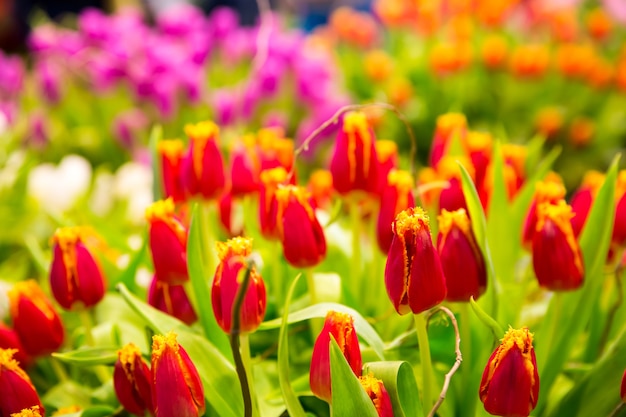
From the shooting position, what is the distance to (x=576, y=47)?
1659 mm

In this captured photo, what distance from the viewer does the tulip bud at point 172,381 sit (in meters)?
0.42

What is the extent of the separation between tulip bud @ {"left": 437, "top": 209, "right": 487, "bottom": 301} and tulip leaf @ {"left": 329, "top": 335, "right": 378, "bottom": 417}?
102 mm

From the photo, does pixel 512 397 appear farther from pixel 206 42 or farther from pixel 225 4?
pixel 225 4

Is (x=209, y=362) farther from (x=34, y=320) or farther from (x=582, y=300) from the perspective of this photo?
(x=582, y=300)

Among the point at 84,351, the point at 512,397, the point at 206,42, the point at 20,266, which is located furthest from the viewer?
the point at 206,42

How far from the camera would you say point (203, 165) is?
622 millimetres

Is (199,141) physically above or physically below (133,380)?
above

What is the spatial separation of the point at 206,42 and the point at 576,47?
0.82 meters

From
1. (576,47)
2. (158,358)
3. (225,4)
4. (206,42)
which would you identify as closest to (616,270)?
(158,358)

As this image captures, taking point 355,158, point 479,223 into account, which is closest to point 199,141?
point 355,158

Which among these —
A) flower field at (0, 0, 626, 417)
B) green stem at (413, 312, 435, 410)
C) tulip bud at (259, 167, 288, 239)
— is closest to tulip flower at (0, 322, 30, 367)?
flower field at (0, 0, 626, 417)

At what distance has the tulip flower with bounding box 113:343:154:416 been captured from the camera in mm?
484

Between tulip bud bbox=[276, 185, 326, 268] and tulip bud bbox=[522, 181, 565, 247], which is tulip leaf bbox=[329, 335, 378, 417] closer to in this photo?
tulip bud bbox=[276, 185, 326, 268]

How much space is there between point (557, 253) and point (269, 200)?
21 cm
